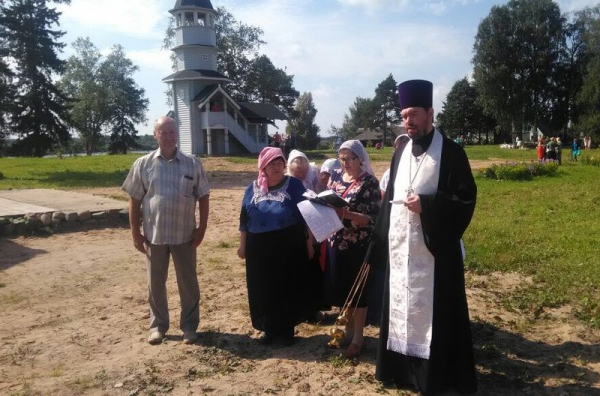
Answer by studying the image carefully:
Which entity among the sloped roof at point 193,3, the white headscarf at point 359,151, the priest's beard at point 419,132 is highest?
the sloped roof at point 193,3

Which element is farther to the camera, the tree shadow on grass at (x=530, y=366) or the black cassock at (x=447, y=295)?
the tree shadow on grass at (x=530, y=366)

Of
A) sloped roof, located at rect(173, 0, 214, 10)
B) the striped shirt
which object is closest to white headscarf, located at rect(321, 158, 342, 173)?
the striped shirt

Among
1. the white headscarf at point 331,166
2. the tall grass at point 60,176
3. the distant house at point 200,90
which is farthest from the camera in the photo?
the distant house at point 200,90

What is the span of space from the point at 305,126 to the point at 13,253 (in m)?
56.0

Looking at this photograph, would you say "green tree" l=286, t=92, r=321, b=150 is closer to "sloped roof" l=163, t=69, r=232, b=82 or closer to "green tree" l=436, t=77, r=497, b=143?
"green tree" l=436, t=77, r=497, b=143

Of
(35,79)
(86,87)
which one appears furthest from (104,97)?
(35,79)

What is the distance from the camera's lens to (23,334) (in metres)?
5.08

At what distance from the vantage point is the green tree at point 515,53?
4741cm

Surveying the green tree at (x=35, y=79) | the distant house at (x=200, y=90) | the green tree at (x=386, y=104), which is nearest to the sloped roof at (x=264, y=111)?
the distant house at (x=200, y=90)

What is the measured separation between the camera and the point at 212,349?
466cm

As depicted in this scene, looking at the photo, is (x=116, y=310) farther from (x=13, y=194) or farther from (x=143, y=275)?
(x=13, y=194)

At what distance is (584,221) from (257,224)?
751 centimetres

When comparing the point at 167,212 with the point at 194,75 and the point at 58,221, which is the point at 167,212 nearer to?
the point at 58,221

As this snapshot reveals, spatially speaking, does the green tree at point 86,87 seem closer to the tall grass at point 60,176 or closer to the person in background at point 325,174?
the tall grass at point 60,176
